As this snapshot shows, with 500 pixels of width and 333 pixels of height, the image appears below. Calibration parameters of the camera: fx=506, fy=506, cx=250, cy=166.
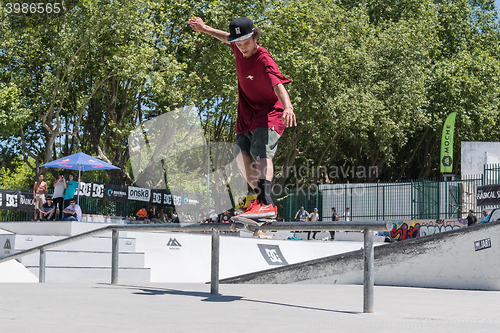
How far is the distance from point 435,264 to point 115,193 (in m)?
15.2

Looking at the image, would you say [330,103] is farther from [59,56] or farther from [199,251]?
[199,251]

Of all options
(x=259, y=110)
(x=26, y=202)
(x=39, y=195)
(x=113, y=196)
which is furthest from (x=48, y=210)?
(x=259, y=110)

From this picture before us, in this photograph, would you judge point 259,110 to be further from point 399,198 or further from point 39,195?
point 399,198

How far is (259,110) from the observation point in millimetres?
4652

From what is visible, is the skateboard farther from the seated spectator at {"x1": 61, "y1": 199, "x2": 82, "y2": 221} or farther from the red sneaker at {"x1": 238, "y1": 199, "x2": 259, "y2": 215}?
the seated spectator at {"x1": 61, "y1": 199, "x2": 82, "y2": 221}

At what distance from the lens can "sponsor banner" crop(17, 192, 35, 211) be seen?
18.7 metres

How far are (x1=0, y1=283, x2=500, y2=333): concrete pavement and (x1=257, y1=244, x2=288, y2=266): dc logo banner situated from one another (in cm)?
1049

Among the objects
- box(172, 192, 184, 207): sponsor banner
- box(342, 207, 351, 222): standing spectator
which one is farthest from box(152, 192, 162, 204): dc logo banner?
box(342, 207, 351, 222): standing spectator

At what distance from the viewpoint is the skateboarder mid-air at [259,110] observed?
444 centimetres

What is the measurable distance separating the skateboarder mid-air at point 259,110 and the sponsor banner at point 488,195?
616 inches

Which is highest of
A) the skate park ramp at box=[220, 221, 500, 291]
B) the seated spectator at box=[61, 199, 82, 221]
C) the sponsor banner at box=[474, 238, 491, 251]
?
the seated spectator at box=[61, 199, 82, 221]

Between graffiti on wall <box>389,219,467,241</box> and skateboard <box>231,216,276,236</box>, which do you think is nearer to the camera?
skateboard <box>231,216,276,236</box>

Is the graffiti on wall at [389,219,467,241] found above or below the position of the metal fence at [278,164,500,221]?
below

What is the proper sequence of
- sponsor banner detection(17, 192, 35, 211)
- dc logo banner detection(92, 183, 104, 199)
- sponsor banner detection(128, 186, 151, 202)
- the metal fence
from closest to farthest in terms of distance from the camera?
sponsor banner detection(17, 192, 35, 211) < dc logo banner detection(92, 183, 104, 199) < the metal fence < sponsor banner detection(128, 186, 151, 202)
